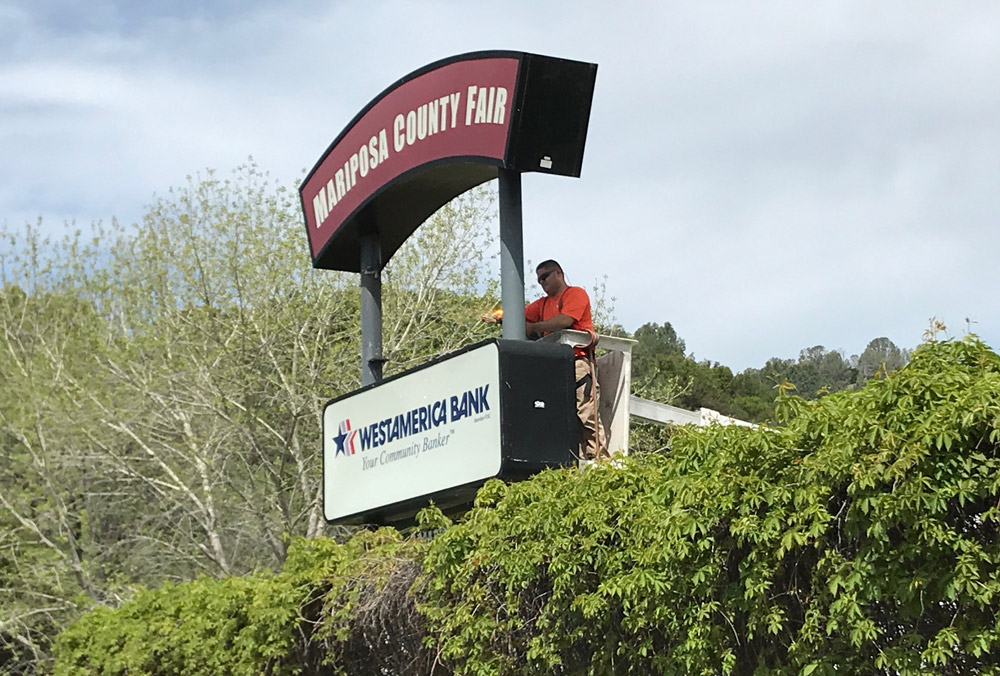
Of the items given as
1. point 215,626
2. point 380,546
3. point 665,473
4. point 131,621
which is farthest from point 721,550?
point 131,621

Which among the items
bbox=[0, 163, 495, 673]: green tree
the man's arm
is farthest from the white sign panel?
bbox=[0, 163, 495, 673]: green tree

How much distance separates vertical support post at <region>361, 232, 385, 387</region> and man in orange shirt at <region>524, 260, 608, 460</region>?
5.41ft

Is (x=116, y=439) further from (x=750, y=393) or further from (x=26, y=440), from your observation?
(x=750, y=393)

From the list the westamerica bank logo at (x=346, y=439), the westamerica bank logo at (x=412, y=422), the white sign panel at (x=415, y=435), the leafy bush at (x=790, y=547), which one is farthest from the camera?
the westamerica bank logo at (x=346, y=439)

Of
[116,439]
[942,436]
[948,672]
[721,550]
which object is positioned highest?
[116,439]

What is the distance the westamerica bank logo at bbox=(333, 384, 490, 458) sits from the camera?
8078 mm

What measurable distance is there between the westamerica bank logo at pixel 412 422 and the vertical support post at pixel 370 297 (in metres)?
0.76

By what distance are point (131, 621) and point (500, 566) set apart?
505 cm

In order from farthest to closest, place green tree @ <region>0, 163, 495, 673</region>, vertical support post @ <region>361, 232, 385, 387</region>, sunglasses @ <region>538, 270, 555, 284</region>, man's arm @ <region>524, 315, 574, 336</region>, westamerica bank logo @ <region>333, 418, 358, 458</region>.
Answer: green tree @ <region>0, 163, 495, 673</region> < vertical support post @ <region>361, 232, 385, 387</region> < westamerica bank logo @ <region>333, 418, 358, 458</region> < sunglasses @ <region>538, 270, 555, 284</region> < man's arm @ <region>524, 315, 574, 336</region>

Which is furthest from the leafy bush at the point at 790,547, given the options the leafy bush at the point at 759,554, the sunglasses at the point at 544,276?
the sunglasses at the point at 544,276

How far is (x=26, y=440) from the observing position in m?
24.7

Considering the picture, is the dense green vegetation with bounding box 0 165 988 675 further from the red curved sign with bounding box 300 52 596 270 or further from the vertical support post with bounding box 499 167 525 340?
the red curved sign with bounding box 300 52 596 270

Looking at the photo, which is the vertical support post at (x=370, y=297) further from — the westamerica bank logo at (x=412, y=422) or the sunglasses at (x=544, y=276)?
the sunglasses at (x=544, y=276)

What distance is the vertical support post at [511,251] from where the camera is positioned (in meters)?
8.40
